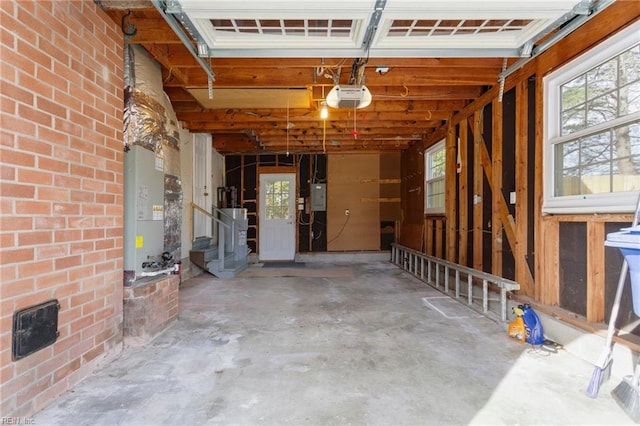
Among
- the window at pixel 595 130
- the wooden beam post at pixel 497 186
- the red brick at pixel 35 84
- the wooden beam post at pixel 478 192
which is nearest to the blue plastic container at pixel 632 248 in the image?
the window at pixel 595 130

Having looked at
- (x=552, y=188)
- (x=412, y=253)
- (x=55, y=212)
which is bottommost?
(x=412, y=253)

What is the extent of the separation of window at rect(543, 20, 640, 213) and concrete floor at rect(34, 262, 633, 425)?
1.27 m

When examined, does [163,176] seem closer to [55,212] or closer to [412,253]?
[55,212]

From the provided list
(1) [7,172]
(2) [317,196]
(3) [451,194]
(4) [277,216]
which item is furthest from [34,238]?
(2) [317,196]

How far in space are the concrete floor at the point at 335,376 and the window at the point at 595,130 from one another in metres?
1.27

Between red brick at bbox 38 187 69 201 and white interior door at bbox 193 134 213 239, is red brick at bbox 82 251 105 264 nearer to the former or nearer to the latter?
red brick at bbox 38 187 69 201

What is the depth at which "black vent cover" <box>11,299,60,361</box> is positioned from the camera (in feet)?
5.30

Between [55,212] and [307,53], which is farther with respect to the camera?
[307,53]

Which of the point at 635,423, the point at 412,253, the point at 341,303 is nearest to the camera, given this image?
the point at 635,423

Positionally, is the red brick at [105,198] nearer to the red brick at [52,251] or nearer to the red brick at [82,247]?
the red brick at [82,247]

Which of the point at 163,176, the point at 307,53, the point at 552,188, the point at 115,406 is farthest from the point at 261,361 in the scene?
the point at 552,188

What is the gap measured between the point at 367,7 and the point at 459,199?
12.2 ft

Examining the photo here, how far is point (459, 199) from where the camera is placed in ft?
16.3

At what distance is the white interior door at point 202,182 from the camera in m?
5.88
